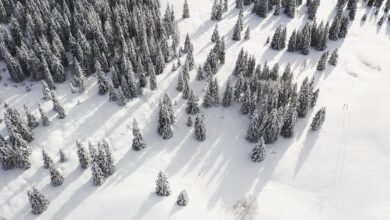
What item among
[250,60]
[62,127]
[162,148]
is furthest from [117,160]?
[250,60]

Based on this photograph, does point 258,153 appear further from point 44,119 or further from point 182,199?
point 44,119

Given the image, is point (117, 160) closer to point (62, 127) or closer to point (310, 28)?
point (62, 127)

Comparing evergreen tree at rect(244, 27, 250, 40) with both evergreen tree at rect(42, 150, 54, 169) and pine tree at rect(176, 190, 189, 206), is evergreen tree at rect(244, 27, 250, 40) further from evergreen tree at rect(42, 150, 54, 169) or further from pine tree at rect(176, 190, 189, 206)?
evergreen tree at rect(42, 150, 54, 169)

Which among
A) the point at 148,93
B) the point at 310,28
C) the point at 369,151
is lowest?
the point at 369,151

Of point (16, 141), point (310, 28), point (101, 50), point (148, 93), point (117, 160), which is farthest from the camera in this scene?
point (310, 28)

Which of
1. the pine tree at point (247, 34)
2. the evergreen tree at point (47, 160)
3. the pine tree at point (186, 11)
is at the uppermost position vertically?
the pine tree at point (186, 11)

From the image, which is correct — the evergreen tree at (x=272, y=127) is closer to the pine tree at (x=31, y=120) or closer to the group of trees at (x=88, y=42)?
the group of trees at (x=88, y=42)

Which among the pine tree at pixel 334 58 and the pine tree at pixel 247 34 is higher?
the pine tree at pixel 247 34

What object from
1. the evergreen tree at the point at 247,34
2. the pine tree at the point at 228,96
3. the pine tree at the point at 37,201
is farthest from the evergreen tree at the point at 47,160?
the evergreen tree at the point at 247,34
